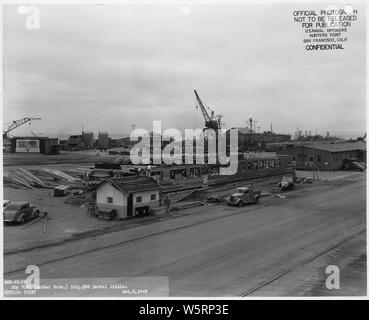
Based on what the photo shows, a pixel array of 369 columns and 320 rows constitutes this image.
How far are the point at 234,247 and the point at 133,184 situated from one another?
6.70 ft

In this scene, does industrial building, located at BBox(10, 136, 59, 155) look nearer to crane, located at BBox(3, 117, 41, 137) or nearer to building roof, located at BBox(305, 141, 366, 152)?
crane, located at BBox(3, 117, 41, 137)

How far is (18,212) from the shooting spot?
5.69 metres

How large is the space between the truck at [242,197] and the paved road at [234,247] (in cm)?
23

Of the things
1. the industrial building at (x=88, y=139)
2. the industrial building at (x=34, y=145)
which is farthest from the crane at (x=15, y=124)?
the industrial building at (x=88, y=139)

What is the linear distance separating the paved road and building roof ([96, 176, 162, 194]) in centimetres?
74

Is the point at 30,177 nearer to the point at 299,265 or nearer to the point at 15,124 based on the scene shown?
the point at 15,124

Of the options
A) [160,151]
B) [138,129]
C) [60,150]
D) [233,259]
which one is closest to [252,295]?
[233,259]

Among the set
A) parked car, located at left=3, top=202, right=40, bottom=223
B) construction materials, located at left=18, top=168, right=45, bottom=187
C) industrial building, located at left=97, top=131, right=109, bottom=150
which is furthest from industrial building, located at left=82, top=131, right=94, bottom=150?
parked car, located at left=3, top=202, right=40, bottom=223

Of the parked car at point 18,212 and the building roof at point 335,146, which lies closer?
the parked car at point 18,212

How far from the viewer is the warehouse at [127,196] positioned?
255 inches

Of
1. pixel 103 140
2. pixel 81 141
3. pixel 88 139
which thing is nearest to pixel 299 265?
pixel 103 140

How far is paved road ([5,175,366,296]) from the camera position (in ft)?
17.6

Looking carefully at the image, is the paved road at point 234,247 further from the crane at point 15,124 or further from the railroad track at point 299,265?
the crane at point 15,124

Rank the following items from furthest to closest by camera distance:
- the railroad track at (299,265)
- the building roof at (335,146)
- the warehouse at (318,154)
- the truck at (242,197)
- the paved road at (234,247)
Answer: the warehouse at (318,154), the truck at (242,197), the building roof at (335,146), the paved road at (234,247), the railroad track at (299,265)
